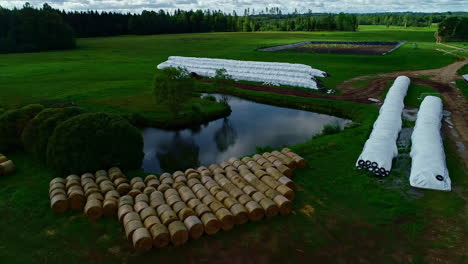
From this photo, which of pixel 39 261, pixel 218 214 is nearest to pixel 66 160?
pixel 39 261

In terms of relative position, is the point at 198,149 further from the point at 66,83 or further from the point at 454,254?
the point at 66,83

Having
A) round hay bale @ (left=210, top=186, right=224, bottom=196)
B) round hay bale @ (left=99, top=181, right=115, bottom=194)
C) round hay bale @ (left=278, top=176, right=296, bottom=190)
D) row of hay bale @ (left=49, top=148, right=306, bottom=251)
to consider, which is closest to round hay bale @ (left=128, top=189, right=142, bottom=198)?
row of hay bale @ (left=49, top=148, right=306, bottom=251)

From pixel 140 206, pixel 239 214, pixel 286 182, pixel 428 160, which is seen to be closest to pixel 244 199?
pixel 239 214

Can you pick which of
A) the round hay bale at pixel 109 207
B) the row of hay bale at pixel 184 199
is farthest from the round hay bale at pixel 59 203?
the round hay bale at pixel 109 207

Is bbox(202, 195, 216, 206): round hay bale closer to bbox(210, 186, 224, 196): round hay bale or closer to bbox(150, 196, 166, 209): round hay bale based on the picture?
bbox(210, 186, 224, 196): round hay bale

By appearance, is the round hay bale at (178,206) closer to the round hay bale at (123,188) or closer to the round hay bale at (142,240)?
the round hay bale at (142,240)

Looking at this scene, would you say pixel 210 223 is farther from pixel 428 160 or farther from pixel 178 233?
pixel 428 160
